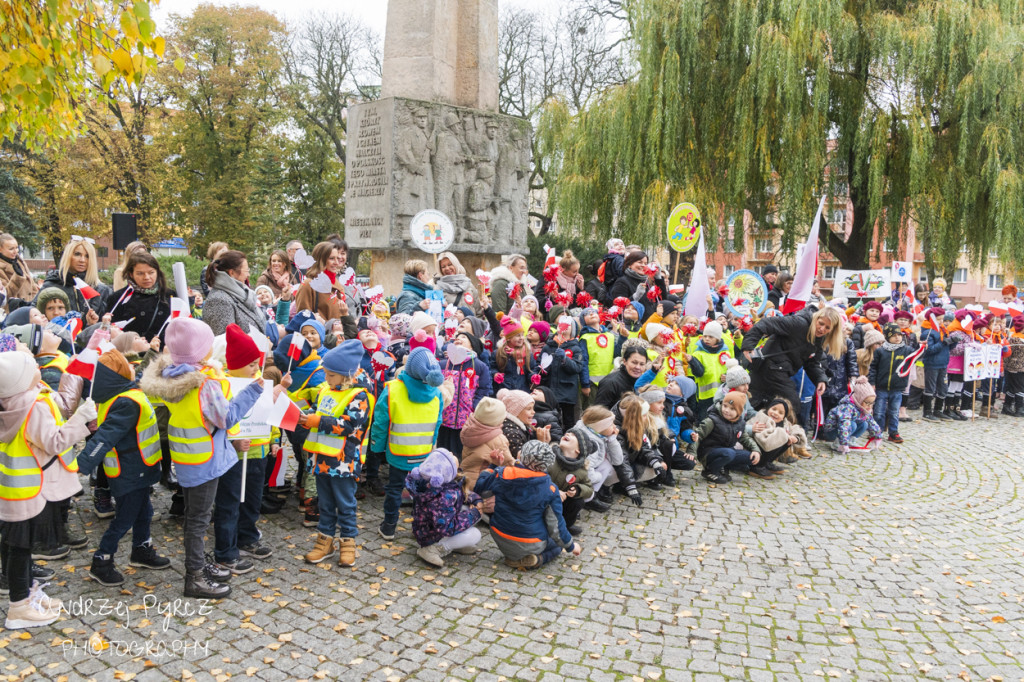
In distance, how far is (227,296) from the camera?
588 cm

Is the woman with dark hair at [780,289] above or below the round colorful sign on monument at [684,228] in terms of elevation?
below

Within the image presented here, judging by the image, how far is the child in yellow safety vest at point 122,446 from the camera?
458 centimetres

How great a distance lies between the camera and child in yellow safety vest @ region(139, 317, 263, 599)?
14.5 ft

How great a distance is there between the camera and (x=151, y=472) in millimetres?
4734

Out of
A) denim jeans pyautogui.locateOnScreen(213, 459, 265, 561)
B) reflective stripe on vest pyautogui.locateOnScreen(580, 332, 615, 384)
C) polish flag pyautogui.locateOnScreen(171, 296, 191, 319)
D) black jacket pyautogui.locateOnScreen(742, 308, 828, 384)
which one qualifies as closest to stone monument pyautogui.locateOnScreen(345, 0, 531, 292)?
reflective stripe on vest pyautogui.locateOnScreen(580, 332, 615, 384)

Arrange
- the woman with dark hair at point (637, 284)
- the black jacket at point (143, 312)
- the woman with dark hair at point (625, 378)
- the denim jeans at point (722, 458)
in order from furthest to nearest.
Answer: the woman with dark hair at point (637, 284)
the denim jeans at point (722, 458)
the woman with dark hair at point (625, 378)
the black jacket at point (143, 312)

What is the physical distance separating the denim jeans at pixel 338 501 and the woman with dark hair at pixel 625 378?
312cm

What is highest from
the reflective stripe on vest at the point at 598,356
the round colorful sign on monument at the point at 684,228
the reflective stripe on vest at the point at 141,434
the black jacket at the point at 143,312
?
the round colorful sign on monument at the point at 684,228

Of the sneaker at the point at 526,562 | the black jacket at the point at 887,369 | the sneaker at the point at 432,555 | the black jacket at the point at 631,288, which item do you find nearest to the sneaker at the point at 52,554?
the sneaker at the point at 432,555

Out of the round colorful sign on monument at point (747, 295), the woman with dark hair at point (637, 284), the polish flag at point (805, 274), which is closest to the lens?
the polish flag at point (805, 274)

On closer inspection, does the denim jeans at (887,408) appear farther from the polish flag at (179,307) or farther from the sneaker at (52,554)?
the sneaker at (52,554)

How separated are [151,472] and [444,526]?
2.00 meters

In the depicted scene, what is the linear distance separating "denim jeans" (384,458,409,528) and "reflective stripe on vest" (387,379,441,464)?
0.15m

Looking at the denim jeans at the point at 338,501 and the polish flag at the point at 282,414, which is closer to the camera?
the polish flag at the point at 282,414
